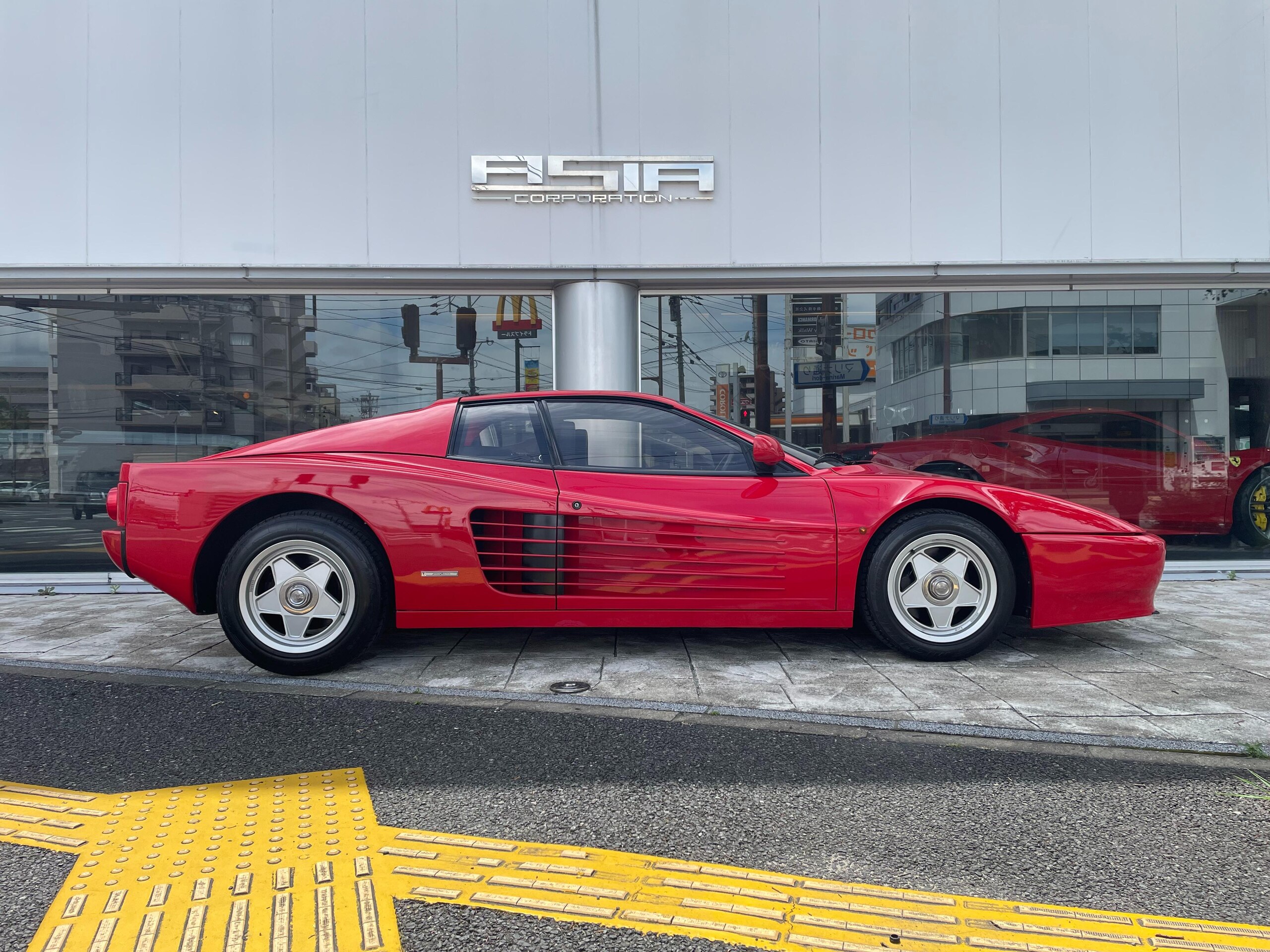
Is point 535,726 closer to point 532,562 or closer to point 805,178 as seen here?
point 532,562

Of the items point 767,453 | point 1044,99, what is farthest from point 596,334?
point 1044,99

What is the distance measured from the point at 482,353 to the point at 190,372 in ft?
7.88

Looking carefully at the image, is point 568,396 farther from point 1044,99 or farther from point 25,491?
point 25,491

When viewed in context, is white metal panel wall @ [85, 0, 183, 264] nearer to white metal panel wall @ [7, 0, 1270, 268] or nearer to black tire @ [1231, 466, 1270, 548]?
white metal panel wall @ [7, 0, 1270, 268]

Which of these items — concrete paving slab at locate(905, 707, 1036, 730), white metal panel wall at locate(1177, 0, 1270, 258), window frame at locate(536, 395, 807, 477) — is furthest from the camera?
white metal panel wall at locate(1177, 0, 1270, 258)

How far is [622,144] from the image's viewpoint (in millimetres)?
6156

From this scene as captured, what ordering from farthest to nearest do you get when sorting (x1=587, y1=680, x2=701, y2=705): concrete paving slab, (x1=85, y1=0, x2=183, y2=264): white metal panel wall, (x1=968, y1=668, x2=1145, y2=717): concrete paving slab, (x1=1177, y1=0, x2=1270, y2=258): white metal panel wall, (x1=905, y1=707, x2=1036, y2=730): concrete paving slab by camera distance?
1. (x1=1177, y1=0, x2=1270, y2=258): white metal panel wall
2. (x1=85, y1=0, x2=183, y2=264): white metal panel wall
3. (x1=587, y1=680, x2=701, y2=705): concrete paving slab
4. (x1=968, y1=668, x2=1145, y2=717): concrete paving slab
5. (x1=905, y1=707, x2=1036, y2=730): concrete paving slab

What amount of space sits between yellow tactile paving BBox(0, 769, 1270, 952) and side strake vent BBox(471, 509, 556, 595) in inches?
57.1

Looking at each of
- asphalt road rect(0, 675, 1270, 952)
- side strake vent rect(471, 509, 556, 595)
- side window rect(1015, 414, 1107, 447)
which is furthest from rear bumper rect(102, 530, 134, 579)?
side window rect(1015, 414, 1107, 447)

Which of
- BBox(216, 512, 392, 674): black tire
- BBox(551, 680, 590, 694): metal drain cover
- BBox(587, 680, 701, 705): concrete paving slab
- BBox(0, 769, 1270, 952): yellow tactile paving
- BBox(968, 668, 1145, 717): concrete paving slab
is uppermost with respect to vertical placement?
BBox(216, 512, 392, 674): black tire

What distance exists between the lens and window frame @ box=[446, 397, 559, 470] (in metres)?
3.63

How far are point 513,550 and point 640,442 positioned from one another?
77 centimetres

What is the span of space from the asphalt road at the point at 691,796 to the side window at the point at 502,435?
114 centimetres

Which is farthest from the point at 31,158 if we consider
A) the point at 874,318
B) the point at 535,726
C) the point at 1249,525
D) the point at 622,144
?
the point at 1249,525
